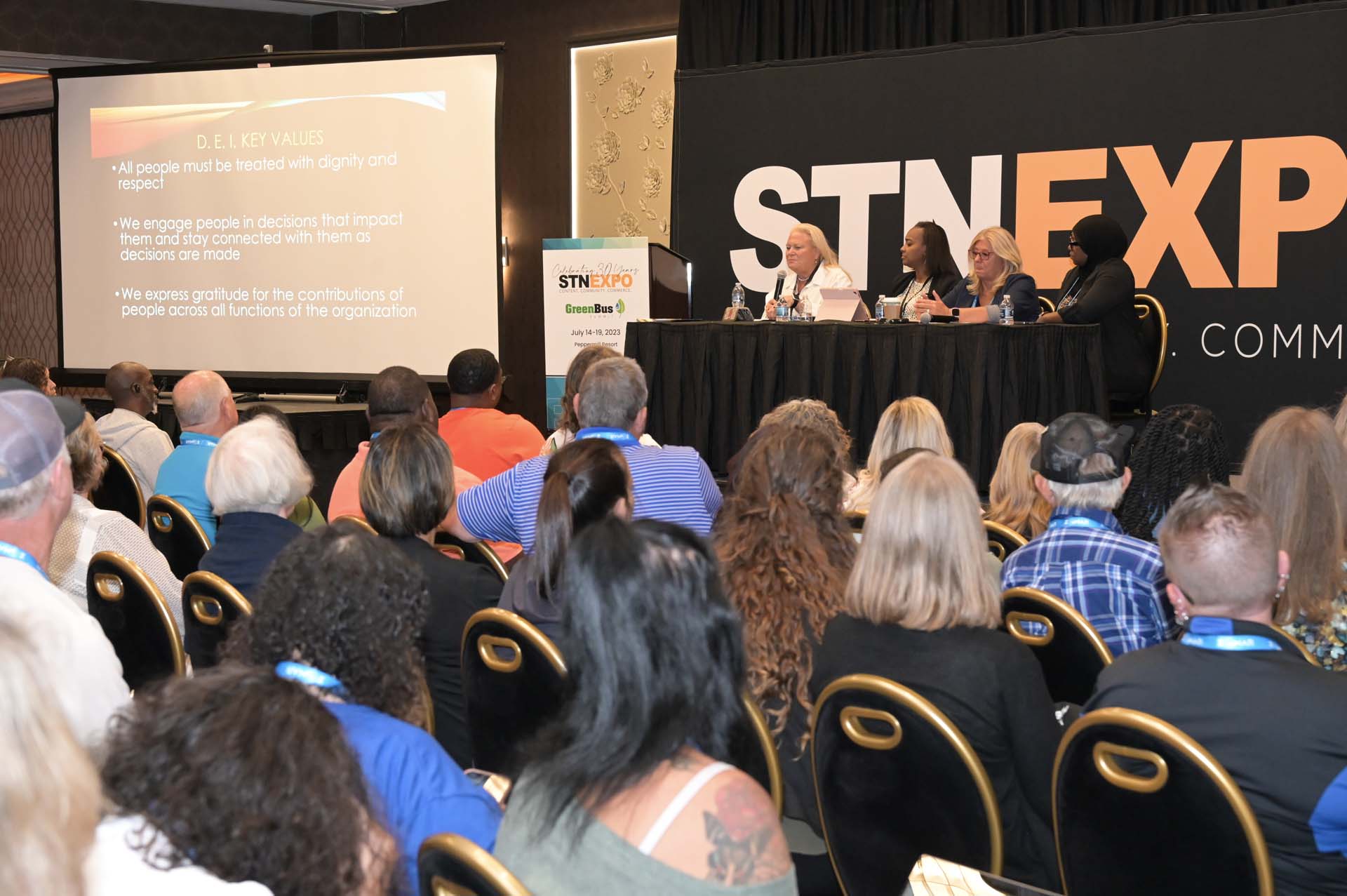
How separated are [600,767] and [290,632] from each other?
1.61 feet

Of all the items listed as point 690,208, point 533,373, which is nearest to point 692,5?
point 690,208

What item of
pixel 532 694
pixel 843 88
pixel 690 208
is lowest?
pixel 532 694

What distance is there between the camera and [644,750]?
1.27 metres

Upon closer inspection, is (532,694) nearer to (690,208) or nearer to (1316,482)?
(1316,482)

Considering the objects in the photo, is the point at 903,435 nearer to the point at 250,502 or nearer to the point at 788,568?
the point at 788,568

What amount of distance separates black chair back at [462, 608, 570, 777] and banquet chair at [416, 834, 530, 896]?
83 centimetres

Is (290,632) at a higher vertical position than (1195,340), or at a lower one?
lower

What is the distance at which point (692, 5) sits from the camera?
27.5 feet

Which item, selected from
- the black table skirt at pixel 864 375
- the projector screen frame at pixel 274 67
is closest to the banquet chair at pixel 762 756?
the black table skirt at pixel 864 375

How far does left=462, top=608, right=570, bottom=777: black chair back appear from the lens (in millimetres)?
2156

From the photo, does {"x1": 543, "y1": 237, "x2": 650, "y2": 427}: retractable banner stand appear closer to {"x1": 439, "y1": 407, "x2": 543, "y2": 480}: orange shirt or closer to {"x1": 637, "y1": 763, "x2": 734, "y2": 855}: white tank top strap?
{"x1": 439, "y1": 407, "x2": 543, "y2": 480}: orange shirt

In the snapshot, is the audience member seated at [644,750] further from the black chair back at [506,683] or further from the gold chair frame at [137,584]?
the gold chair frame at [137,584]

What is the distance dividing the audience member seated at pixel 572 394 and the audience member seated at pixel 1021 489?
126 cm

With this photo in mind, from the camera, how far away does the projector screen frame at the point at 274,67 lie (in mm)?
7391
